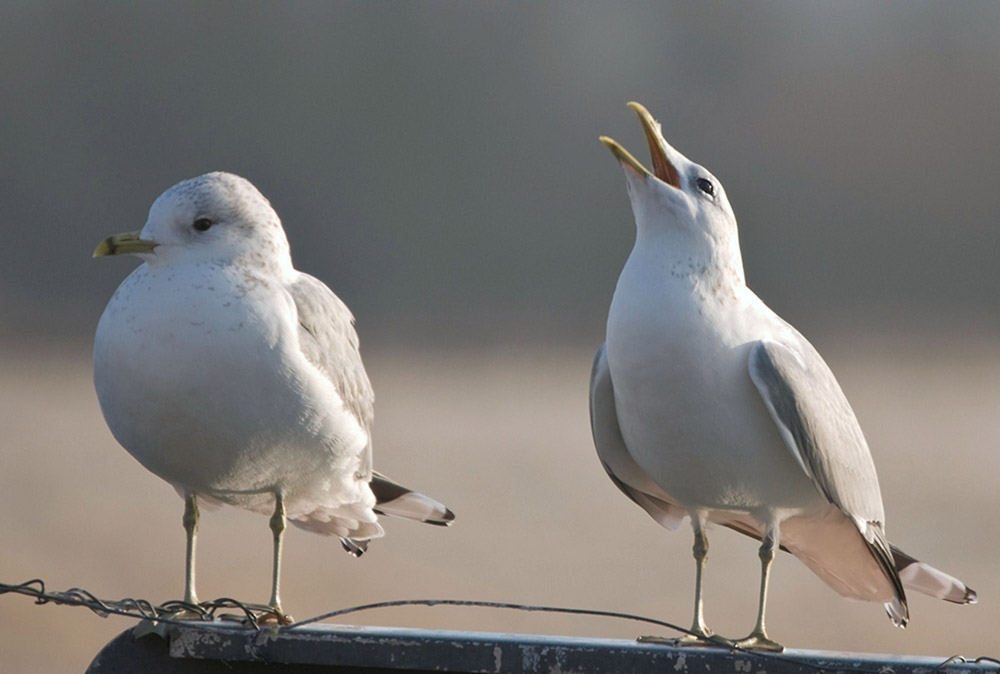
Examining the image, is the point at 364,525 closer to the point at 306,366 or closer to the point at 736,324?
the point at 306,366

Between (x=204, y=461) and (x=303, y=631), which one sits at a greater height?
(x=204, y=461)

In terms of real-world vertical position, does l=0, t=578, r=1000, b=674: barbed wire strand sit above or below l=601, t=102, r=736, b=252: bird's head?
below

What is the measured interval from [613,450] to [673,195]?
0.71 metres

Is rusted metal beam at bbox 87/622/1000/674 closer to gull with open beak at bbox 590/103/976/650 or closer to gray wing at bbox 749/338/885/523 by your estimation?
gull with open beak at bbox 590/103/976/650

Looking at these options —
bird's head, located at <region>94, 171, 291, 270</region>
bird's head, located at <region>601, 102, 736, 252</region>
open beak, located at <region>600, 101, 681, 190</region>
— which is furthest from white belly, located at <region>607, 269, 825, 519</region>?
bird's head, located at <region>94, 171, 291, 270</region>

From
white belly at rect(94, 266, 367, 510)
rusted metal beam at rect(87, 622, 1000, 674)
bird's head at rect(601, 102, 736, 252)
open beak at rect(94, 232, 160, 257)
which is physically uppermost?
bird's head at rect(601, 102, 736, 252)

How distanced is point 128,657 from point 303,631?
38 centimetres

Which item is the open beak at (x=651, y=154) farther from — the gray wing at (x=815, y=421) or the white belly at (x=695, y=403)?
the gray wing at (x=815, y=421)

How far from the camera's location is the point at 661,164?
3369 millimetres

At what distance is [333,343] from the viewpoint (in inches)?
132

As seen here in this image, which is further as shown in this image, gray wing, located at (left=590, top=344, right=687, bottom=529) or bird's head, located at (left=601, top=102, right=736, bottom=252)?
gray wing, located at (left=590, top=344, right=687, bottom=529)

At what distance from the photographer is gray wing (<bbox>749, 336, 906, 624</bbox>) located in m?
3.11

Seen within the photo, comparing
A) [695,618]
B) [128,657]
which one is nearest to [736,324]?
[695,618]

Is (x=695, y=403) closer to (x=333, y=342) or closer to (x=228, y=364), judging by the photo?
(x=333, y=342)
